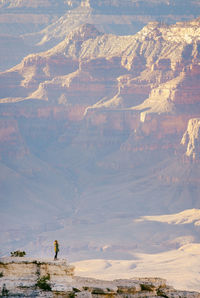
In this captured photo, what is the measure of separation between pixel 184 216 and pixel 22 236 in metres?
23.1

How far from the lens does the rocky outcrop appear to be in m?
37.3

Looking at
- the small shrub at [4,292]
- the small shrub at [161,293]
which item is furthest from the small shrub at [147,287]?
the small shrub at [4,292]

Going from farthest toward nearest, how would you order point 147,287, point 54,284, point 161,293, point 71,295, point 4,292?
point 147,287, point 161,293, point 54,284, point 71,295, point 4,292

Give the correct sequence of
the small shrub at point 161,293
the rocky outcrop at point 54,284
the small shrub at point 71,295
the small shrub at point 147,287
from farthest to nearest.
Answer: the small shrub at point 147,287 < the small shrub at point 161,293 < the rocky outcrop at point 54,284 < the small shrub at point 71,295

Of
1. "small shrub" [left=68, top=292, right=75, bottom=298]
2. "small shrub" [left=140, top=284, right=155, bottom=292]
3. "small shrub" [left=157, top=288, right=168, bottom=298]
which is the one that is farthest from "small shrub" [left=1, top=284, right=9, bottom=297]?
"small shrub" [left=157, top=288, right=168, bottom=298]

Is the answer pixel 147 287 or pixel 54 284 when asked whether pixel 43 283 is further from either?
pixel 147 287

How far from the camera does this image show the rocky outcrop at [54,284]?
3734cm

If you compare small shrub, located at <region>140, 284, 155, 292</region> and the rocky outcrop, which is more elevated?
small shrub, located at <region>140, 284, 155, 292</region>

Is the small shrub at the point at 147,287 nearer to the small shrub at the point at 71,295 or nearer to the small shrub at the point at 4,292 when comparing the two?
the small shrub at the point at 71,295

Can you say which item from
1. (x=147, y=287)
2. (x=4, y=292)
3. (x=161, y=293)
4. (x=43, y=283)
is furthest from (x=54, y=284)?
(x=161, y=293)

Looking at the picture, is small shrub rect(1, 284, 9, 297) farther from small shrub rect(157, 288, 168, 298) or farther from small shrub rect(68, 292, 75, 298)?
small shrub rect(157, 288, 168, 298)

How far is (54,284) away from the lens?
37.8 metres

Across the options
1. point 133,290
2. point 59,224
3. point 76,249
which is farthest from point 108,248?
point 133,290

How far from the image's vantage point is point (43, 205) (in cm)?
19525
